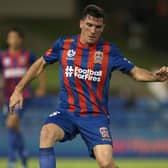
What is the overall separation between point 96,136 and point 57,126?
0.40m

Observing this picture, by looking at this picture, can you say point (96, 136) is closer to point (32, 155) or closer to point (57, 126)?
point (57, 126)

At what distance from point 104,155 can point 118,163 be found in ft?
16.9

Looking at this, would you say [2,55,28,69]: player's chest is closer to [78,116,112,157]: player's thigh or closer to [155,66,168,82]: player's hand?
[78,116,112,157]: player's thigh

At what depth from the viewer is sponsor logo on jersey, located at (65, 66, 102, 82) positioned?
7195 mm

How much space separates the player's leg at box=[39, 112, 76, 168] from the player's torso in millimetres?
177

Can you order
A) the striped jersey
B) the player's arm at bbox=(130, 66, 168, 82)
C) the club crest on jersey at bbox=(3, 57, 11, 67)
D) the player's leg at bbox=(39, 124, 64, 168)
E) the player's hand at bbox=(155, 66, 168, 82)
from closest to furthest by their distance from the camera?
the player's leg at bbox=(39, 124, 64, 168), the player's hand at bbox=(155, 66, 168, 82), the player's arm at bbox=(130, 66, 168, 82), the striped jersey, the club crest on jersey at bbox=(3, 57, 11, 67)

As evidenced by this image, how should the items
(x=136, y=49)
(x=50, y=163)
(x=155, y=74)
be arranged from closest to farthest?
(x=50, y=163), (x=155, y=74), (x=136, y=49)

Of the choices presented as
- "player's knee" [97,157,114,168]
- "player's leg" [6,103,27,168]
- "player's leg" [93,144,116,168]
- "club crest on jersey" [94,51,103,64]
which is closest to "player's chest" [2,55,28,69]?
"player's leg" [6,103,27,168]

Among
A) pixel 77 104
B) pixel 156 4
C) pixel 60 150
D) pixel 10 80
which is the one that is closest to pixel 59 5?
pixel 156 4

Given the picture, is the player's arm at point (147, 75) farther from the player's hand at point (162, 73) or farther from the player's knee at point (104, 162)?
the player's knee at point (104, 162)

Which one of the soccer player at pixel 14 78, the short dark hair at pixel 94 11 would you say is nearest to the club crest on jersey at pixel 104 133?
the short dark hair at pixel 94 11

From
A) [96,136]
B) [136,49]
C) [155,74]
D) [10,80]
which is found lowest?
[136,49]

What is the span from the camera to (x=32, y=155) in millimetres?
13047

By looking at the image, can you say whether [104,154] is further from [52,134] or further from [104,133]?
[52,134]
